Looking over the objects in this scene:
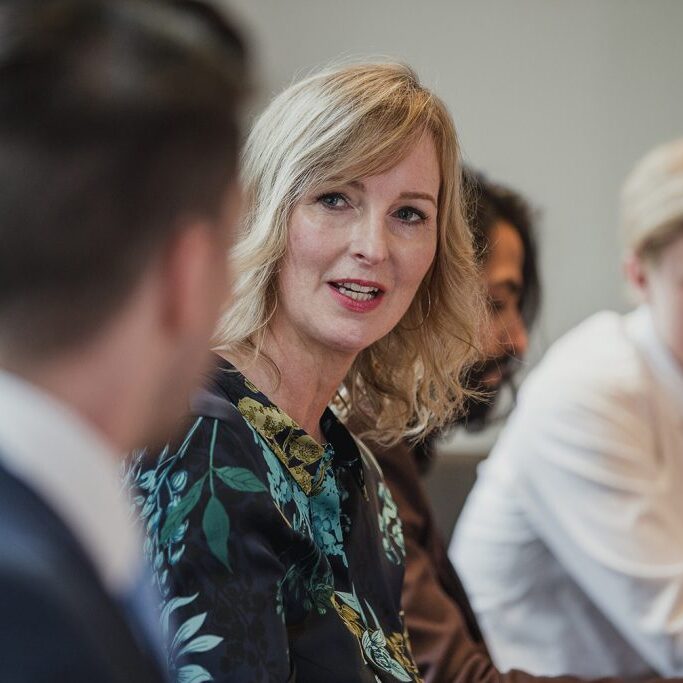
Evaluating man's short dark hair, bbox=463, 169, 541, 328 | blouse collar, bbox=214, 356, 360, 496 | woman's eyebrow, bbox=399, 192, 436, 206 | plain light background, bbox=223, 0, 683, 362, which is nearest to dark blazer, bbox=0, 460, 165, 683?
blouse collar, bbox=214, 356, 360, 496

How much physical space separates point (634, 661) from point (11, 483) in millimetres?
1544

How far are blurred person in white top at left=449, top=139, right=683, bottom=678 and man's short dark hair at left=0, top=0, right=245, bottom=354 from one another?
4.45ft

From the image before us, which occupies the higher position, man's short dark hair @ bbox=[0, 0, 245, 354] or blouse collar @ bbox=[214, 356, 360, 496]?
man's short dark hair @ bbox=[0, 0, 245, 354]

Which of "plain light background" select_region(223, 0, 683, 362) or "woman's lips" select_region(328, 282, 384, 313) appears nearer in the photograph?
"woman's lips" select_region(328, 282, 384, 313)

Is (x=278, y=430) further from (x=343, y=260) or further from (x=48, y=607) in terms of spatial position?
(x=48, y=607)

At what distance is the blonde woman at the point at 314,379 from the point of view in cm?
109

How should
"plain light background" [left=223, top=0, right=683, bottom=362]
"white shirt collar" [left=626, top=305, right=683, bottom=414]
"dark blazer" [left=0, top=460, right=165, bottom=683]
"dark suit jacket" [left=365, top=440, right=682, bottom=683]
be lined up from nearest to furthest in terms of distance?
"dark blazer" [left=0, top=460, right=165, bottom=683]
"dark suit jacket" [left=365, top=440, right=682, bottom=683]
"white shirt collar" [left=626, top=305, right=683, bottom=414]
"plain light background" [left=223, top=0, right=683, bottom=362]

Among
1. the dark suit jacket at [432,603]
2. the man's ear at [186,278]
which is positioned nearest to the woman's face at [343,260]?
the dark suit jacket at [432,603]

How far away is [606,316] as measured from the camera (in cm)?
206

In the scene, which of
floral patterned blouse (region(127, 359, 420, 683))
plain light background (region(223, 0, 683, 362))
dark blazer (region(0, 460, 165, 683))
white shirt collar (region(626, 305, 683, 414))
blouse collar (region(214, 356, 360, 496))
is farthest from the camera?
plain light background (region(223, 0, 683, 362))

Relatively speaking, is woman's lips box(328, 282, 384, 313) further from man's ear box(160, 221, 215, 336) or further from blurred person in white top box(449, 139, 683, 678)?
man's ear box(160, 221, 215, 336)

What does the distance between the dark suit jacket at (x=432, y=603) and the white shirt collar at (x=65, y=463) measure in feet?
3.66

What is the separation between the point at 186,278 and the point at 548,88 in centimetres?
313

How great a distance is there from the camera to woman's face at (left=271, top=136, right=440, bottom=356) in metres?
1.39
